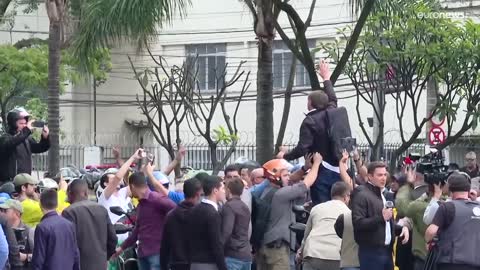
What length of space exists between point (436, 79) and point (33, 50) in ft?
46.9

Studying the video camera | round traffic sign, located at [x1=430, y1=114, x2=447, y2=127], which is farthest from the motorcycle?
round traffic sign, located at [x1=430, y1=114, x2=447, y2=127]

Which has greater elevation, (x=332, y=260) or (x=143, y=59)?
(x=143, y=59)

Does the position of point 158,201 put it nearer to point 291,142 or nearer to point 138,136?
point 291,142

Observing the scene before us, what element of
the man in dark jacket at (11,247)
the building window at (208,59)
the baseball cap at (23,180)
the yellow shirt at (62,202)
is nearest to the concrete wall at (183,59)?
the building window at (208,59)

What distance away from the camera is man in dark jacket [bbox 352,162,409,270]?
12375mm

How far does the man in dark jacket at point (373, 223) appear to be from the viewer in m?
12.4

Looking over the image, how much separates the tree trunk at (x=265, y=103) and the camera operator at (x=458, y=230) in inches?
312

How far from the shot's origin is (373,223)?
12320 mm

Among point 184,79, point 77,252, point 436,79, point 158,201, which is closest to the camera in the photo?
point 77,252

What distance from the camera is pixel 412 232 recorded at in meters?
13.8

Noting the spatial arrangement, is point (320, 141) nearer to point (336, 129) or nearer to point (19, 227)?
point (336, 129)

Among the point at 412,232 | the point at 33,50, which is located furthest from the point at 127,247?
the point at 33,50

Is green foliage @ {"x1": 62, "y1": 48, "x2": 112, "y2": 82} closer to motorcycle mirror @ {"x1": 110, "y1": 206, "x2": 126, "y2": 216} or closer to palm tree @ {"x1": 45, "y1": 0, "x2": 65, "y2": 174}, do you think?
palm tree @ {"x1": 45, "y1": 0, "x2": 65, "y2": 174}

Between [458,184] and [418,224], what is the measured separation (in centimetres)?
136
